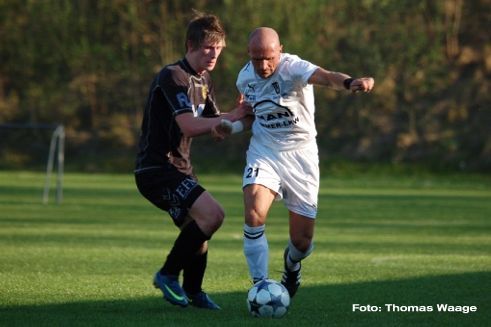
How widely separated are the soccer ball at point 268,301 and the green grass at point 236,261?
12 cm

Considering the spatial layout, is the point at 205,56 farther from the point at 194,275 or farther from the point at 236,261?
the point at 236,261

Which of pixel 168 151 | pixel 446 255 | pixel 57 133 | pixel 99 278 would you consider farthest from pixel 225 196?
pixel 168 151

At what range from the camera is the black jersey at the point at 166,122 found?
8.27m

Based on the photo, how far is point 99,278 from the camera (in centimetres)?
1034

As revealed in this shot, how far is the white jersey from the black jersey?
20.5 inches

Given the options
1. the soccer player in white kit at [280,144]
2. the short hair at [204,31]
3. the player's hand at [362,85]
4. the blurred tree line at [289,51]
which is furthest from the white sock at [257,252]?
the blurred tree line at [289,51]

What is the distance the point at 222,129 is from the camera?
7.96 m

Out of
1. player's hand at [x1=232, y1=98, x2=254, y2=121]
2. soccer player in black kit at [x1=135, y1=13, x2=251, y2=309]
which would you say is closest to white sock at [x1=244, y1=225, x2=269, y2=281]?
soccer player in black kit at [x1=135, y1=13, x2=251, y2=309]

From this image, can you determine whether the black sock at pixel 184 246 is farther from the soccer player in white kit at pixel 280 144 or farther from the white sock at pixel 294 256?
the white sock at pixel 294 256

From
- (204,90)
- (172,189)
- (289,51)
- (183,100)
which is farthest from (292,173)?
(289,51)

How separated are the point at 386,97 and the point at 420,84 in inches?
52.6

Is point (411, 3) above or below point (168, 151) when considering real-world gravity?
below

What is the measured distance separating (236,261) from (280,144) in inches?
144

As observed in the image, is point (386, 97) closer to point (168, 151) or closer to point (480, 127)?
point (480, 127)
